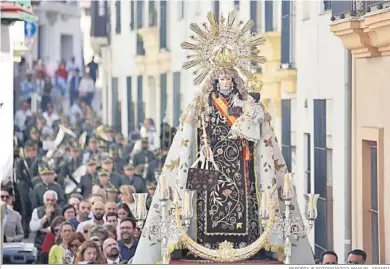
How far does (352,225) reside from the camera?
950 cm

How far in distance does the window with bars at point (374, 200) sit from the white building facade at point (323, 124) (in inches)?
6.9

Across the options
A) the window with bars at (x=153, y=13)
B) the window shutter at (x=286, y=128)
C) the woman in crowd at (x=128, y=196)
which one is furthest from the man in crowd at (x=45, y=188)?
the window shutter at (x=286, y=128)

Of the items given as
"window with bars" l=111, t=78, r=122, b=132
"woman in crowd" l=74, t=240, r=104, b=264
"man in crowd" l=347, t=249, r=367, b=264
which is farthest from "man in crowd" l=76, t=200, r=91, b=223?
"man in crowd" l=347, t=249, r=367, b=264

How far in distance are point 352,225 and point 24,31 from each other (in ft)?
8.24

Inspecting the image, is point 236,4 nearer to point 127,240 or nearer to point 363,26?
point 363,26

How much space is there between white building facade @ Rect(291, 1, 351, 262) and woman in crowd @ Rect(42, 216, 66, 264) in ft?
4.41

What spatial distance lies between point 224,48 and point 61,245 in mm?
1440

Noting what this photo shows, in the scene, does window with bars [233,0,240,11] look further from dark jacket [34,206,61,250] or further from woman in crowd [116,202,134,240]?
dark jacket [34,206,61,250]

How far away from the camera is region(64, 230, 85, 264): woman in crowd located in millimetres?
9672

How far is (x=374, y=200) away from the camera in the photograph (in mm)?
9320

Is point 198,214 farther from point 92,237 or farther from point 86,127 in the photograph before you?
point 86,127

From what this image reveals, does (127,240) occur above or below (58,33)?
below

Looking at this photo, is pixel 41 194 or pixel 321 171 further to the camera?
pixel 41 194

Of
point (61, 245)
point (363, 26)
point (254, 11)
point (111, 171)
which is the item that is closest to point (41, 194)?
point (111, 171)
